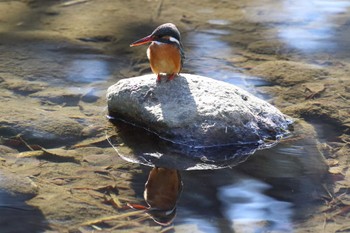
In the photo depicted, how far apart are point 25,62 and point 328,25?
120 inches

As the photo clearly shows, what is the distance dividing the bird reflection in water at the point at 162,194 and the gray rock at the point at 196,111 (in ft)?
1.22

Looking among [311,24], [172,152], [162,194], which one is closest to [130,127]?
[172,152]

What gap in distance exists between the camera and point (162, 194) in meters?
4.27

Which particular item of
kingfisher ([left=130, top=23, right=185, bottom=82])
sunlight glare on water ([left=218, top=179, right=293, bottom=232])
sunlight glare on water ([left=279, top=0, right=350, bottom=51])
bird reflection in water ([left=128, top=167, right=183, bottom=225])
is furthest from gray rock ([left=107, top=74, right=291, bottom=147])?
sunlight glare on water ([left=279, top=0, right=350, bottom=51])

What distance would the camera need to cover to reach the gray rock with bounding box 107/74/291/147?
191 inches

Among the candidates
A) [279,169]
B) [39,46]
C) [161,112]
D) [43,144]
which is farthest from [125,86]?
[39,46]

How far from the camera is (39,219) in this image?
3.90m

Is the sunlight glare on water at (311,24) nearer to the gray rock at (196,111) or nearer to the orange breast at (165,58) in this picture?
the gray rock at (196,111)

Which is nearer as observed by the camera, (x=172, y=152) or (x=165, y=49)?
(x=172, y=152)

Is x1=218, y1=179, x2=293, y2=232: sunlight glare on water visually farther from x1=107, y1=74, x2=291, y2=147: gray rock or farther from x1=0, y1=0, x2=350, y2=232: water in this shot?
x1=107, y1=74, x2=291, y2=147: gray rock

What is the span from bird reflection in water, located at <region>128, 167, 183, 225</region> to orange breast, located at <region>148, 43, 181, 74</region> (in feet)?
2.47

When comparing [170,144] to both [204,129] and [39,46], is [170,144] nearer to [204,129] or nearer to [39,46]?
[204,129]

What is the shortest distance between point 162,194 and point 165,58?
1.07m

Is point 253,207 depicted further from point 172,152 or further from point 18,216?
point 18,216
